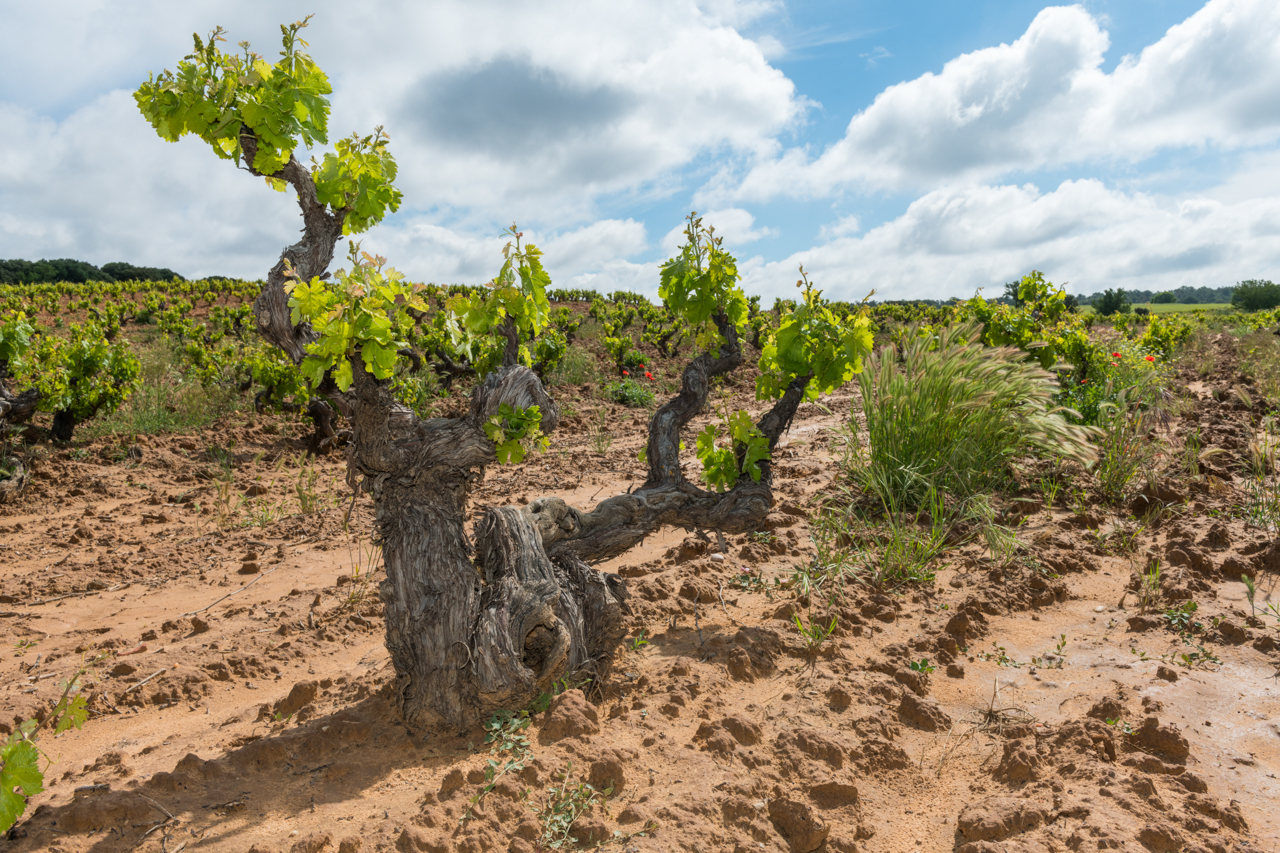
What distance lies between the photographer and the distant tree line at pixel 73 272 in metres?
45.0

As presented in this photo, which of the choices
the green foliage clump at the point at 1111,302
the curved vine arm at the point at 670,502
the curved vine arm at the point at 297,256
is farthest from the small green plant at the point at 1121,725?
the green foliage clump at the point at 1111,302

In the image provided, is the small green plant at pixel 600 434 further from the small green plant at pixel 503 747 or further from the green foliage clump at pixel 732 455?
the small green plant at pixel 503 747

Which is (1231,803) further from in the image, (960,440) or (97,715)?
(97,715)

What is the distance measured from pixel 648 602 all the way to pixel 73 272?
6133cm

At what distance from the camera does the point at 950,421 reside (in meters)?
5.36

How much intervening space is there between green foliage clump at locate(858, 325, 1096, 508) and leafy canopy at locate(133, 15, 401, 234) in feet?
12.7

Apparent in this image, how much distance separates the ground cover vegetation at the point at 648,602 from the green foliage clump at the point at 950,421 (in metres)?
0.03

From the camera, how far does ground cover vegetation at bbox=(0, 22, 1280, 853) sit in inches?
96.7

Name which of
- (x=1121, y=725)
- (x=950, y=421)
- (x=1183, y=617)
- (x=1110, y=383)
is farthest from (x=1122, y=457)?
(x=1121, y=725)

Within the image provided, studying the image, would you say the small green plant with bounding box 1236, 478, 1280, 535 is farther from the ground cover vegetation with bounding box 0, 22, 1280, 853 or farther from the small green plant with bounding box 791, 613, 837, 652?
the small green plant with bounding box 791, 613, 837, 652

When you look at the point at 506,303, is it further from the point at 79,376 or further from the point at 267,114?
the point at 79,376

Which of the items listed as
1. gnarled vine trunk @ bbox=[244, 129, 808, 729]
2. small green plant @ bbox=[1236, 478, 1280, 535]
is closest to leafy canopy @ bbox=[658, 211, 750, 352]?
gnarled vine trunk @ bbox=[244, 129, 808, 729]

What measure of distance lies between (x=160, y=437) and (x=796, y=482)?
7776 millimetres

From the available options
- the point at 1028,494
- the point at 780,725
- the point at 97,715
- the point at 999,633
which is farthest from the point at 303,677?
the point at 1028,494
